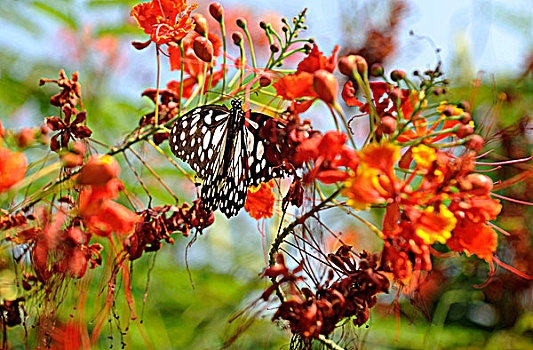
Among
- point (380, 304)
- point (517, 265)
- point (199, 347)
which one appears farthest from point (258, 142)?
point (517, 265)

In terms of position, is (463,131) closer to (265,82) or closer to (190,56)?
(265,82)

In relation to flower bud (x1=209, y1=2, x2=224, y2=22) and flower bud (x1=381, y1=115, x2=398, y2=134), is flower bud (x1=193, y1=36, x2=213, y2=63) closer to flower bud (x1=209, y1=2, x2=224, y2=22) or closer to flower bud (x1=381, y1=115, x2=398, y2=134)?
flower bud (x1=209, y1=2, x2=224, y2=22)

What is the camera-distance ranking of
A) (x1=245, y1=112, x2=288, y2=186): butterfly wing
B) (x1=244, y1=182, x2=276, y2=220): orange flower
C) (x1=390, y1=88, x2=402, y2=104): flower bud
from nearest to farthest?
(x1=390, y1=88, x2=402, y2=104): flower bud → (x1=245, y1=112, x2=288, y2=186): butterfly wing → (x1=244, y1=182, x2=276, y2=220): orange flower

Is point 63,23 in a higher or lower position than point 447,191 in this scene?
higher

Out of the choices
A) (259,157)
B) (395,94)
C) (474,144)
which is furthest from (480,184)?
(259,157)

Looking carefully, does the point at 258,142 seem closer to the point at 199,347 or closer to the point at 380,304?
the point at 199,347

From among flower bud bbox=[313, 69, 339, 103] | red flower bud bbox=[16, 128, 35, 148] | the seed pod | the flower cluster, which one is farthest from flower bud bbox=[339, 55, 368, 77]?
red flower bud bbox=[16, 128, 35, 148]
